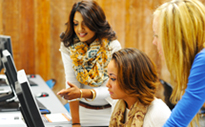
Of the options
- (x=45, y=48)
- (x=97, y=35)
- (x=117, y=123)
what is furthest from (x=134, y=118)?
(x=45, y=48)

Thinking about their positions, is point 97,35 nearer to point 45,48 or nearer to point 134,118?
point 134,118

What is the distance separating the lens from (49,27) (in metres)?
4.03

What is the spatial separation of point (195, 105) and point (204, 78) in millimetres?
99

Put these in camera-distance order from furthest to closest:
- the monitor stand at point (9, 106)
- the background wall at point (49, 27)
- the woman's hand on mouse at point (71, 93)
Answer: the background wall at point (49, 27) → the monitor stand at point (9, 106) → the woman's hand on mouse at point (71, 93)

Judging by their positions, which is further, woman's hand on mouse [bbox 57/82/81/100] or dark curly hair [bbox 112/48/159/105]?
woman's hand on mouse [bbox 57/82/81/100]

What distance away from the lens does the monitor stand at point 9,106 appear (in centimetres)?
211

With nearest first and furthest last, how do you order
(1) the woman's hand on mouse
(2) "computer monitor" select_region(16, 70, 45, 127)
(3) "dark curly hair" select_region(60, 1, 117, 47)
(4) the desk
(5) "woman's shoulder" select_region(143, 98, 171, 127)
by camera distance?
1. (2) "computer monitor" select_region(16, 70, 45, 127)
2. (5) "woman's shoulder" select_region(143, 98, 171, 127)
3. (1) the woman's hand on mouse
4. (4) the desk
5. (3) "dark curly hair" select_region(60, 1, 117, 47)

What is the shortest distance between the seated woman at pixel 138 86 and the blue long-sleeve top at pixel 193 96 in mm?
446

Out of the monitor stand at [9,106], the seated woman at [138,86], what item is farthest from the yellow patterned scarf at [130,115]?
the monitor stand at [9,106]

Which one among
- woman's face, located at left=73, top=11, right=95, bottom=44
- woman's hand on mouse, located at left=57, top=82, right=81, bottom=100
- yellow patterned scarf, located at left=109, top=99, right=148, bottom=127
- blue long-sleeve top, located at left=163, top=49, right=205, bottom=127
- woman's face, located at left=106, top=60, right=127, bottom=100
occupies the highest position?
woman's face, located at left=73, top=11, right=95, bottom=44

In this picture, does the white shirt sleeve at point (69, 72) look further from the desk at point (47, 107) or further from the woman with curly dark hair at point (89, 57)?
the desk at point (47, 107)

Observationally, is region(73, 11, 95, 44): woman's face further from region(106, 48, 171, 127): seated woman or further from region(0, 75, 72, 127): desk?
region(0, 75, 72, 127): desk

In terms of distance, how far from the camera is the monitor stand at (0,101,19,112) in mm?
2113

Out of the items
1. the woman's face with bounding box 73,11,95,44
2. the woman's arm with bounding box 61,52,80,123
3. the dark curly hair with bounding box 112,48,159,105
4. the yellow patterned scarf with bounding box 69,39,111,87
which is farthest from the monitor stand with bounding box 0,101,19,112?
the dark curly hair with bounding box 112,48,159,105
